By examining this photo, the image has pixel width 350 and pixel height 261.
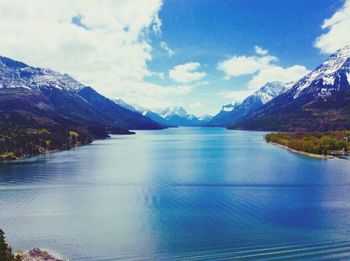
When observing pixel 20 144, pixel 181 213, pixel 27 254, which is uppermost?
pixel 20 144


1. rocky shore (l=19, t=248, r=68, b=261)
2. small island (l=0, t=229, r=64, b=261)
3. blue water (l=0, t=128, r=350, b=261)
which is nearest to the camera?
small island (l=0, t=229, r=64, b=261)

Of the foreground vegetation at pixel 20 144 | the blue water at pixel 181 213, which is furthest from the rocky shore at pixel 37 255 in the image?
the foreground vegetation at pixel 20 144

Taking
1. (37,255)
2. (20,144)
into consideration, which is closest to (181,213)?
(37,255)

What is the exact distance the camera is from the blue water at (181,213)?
1922 inches

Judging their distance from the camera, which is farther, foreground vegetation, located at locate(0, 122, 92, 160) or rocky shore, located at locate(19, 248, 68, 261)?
foreground vegetation, located at locate(0, 122, 92, 160)

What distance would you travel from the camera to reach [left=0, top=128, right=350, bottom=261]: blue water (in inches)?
1922

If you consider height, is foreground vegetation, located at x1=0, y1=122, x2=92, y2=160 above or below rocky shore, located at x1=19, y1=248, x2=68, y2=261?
above

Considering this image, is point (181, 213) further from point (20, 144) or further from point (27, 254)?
point (20, 144)

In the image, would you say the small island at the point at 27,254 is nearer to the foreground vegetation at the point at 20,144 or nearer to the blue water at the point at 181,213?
the blue water at the point at 181,213

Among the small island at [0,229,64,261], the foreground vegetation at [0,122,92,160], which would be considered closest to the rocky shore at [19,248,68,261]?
the small island at [0,229,64,261]

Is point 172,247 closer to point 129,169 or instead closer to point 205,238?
point 205,238

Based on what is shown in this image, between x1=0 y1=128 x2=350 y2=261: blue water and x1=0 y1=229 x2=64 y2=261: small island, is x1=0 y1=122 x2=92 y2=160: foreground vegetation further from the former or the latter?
x1=0 y1=229 x2=64 y2=261: small island

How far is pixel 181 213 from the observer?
66062mm

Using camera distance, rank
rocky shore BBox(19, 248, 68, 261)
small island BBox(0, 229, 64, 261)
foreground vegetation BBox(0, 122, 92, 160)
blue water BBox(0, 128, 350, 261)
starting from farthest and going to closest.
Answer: foreground vegetation BBox(0, 122, 92, 160) < blue water BBox(0, 128, 350, 261) < rocky shore BBox(19, 248, 68, 261) < small island BBox(0, 229, 64, 261)
